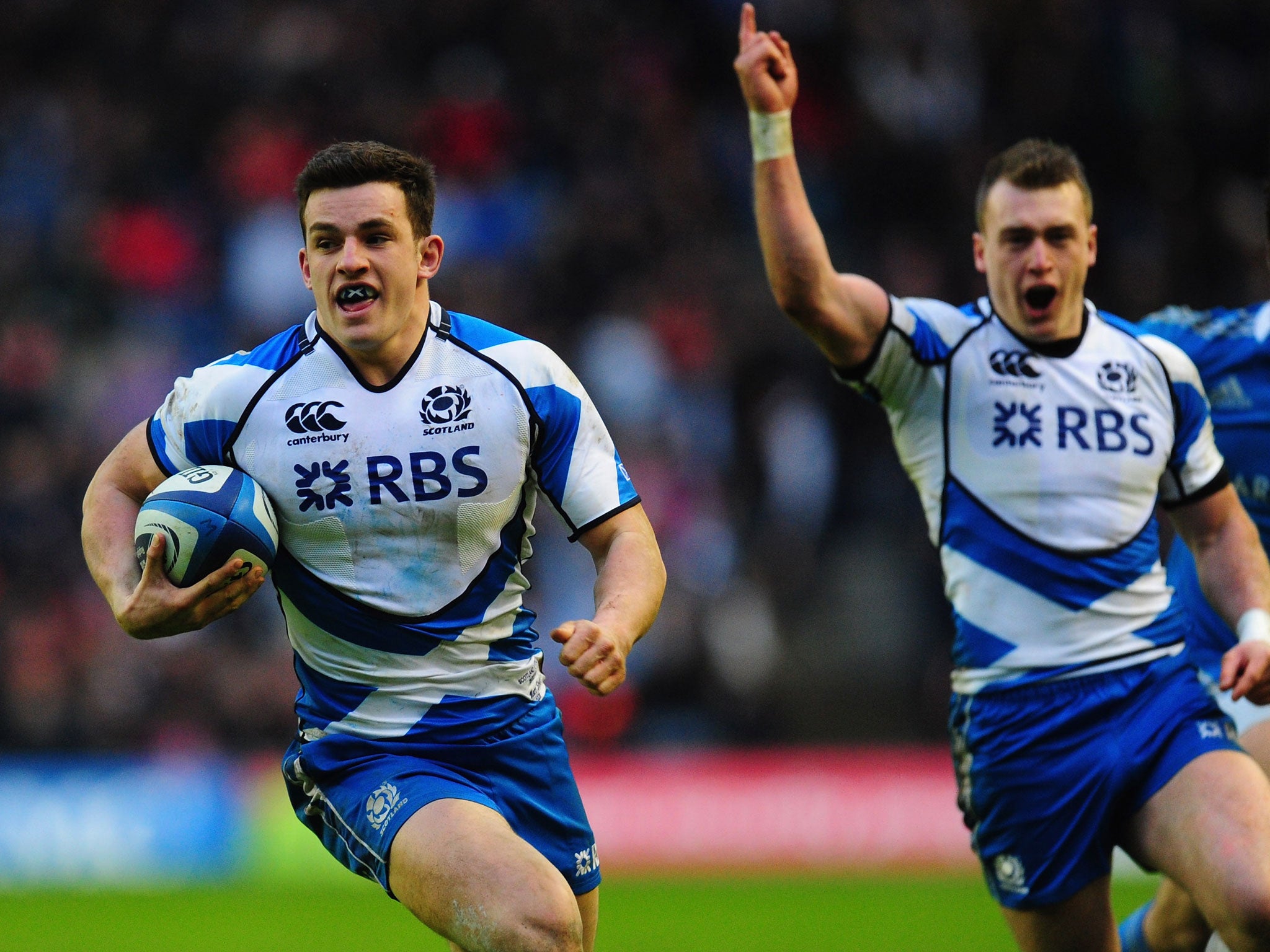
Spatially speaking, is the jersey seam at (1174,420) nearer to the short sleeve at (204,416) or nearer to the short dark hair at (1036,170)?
the short dark hair at (1036,170)

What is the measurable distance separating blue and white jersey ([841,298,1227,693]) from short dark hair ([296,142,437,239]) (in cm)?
160

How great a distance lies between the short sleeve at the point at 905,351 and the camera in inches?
221

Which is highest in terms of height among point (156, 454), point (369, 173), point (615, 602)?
point (369, 173)

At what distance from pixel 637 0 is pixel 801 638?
Result: 286 inches

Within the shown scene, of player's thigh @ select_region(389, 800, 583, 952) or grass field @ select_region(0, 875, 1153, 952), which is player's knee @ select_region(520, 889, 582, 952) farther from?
grass field @ select_region(0, 875, 1153, 952)

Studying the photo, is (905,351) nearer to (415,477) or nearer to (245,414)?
(415,477)

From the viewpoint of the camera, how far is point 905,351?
5.65 m

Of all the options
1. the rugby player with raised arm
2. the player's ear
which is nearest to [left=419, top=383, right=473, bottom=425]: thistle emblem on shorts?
the player's ear

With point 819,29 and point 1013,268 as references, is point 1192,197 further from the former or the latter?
point 1013,268

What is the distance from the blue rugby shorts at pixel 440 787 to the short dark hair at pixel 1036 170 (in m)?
2.37

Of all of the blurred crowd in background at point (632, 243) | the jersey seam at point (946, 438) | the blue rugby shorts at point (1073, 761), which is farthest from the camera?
the blurred crowd in background at point (632, 243)

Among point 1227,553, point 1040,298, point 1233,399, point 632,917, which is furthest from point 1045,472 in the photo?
point 632,917

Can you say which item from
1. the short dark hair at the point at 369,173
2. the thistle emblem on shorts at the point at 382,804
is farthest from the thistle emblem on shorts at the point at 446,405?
the thistle emblem on shorts at the point at 382,804

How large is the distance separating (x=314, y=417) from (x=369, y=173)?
713 millimetres
